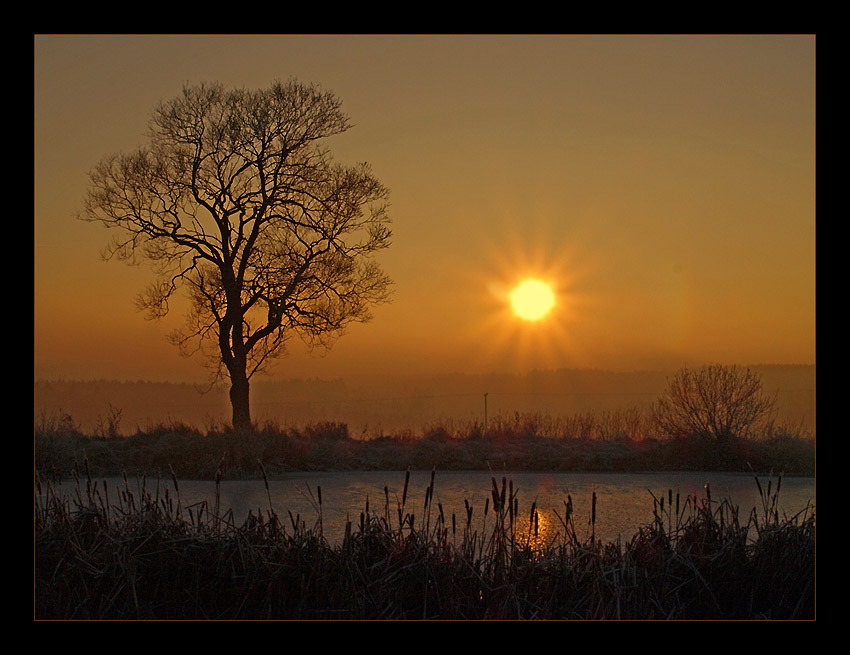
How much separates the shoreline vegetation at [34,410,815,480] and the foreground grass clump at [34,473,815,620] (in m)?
4.60

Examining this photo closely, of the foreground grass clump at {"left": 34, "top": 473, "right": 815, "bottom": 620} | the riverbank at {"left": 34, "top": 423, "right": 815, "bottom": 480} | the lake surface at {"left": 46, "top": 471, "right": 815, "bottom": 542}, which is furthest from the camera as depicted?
the riverbank at {"left": 34, "top": 423, "right": 815, "bottom": 480}

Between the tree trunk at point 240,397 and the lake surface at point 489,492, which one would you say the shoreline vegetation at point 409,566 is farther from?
the tree trunk at point 240,397

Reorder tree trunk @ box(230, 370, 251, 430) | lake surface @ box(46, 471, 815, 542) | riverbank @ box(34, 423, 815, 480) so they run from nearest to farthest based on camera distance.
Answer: lake surface @ box(46, 471, 815, 542), riverbank @ box(34, 423, 815, 480), tree trunk @ box(230, 370, 251, 430)

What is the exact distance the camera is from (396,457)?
32.3 feet

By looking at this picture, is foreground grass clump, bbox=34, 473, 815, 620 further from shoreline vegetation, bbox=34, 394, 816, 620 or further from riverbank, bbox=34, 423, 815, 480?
riverbank, bbox=34, 423, 815, 480

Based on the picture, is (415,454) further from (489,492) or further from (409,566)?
(409,566)

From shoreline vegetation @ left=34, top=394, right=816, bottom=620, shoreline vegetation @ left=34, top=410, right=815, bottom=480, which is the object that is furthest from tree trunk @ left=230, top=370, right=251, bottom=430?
shoreline vegetation @ left=34, top=394, right=816, bottom=620

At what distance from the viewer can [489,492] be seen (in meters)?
6.62

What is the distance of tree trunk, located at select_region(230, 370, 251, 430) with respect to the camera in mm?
12008

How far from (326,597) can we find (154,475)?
19.2 feet

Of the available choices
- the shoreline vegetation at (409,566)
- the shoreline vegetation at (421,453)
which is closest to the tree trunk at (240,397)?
the shoreline vegetation at (421,453)

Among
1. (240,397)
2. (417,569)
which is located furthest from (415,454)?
(417,569)
